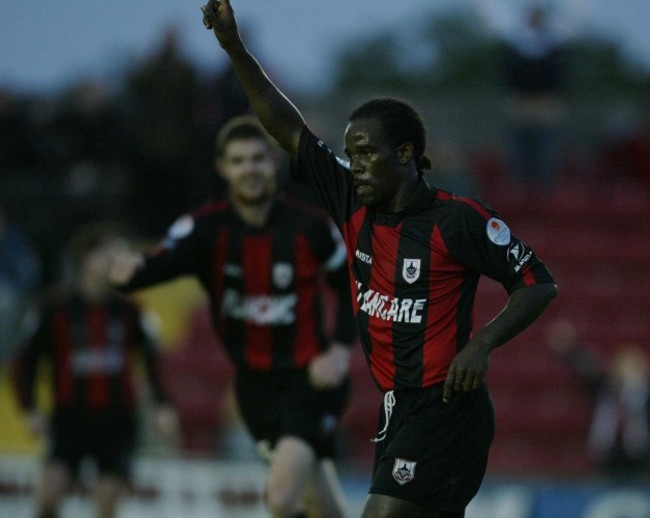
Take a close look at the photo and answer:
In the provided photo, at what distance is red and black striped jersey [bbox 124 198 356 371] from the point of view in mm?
6602

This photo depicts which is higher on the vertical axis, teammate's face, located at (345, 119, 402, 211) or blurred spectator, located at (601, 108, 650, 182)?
blurred spectator, located at (601, 108, 650, 182)

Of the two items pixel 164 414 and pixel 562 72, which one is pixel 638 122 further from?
pixel 164 414

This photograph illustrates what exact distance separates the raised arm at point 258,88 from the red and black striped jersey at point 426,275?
1.70 ft

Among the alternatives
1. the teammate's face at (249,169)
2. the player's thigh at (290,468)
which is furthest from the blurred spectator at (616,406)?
the teammate's face at (249,169)

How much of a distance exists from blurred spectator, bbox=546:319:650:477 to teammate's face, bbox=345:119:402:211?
7602 millimetres

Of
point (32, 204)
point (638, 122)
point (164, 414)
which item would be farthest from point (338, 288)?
point (638, 122)

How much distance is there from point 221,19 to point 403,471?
6.29 ft

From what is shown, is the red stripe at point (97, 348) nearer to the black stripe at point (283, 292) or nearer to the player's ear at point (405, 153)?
the black stripe at point (283, 292)

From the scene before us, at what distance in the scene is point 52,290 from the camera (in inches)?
499

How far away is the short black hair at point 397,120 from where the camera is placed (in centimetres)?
493

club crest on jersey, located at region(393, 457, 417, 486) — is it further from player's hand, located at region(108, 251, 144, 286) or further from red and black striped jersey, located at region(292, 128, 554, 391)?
player's hand, located at region(108, 251, 144, 286)

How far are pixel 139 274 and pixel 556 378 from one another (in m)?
7.88


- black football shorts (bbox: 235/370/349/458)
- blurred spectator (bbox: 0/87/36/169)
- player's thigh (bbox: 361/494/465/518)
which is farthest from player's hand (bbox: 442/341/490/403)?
blurred spectator (bbox: 0/87/36/169)

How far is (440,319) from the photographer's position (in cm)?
493
